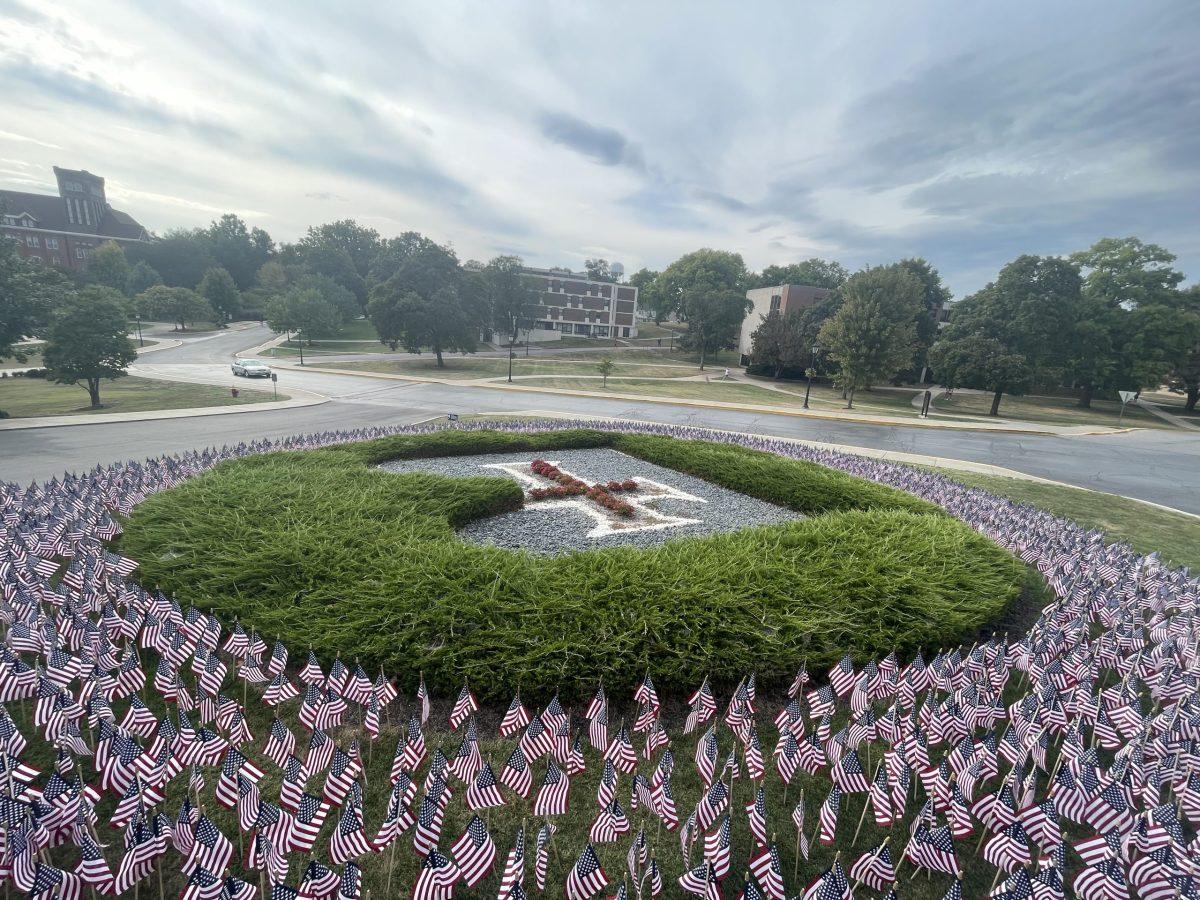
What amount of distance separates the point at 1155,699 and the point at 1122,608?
1675mm

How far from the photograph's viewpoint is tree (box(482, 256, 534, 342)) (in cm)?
6656

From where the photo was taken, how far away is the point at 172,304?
71625 mm

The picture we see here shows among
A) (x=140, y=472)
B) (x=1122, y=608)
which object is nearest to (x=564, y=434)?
(x=140, y=472)

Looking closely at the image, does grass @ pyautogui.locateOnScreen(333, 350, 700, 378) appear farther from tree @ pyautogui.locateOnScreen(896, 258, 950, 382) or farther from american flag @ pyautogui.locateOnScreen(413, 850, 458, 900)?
american flag @ pyautogui.locateOnScreen(413, 850, 458, 900)

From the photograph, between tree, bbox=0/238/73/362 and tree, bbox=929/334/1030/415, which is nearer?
tree, bbox=0/238/73/362

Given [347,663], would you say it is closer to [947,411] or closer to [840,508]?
[840,508]

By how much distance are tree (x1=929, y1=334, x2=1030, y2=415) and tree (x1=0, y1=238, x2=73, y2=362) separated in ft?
178

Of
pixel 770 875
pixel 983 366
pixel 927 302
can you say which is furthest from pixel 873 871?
pixel 927 302

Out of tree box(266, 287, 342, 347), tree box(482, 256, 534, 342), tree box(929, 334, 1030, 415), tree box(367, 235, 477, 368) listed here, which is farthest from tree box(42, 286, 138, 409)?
tree box(929, 334, 1030, 415)

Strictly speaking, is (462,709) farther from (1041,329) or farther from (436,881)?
(1041,329)

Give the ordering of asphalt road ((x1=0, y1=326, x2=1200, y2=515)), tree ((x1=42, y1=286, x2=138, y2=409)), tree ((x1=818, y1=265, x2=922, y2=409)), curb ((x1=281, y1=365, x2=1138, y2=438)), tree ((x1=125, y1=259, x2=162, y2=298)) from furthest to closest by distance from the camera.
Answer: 1. tree ((x1=125, y1=259, x2=162, y2=298))
2. tree ((x1=818, y1=265, x2=922, y2=409))
3. curb ((x1=281, y1=365, x2=1138, y2=438))
4. tree ((x1=42, y1=286, x2=138, y2=409))
5. asphalt road ((x1=0, y1=326, x2=1200, y2=515))

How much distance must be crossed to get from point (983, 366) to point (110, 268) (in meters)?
108

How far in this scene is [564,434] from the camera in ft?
56.9

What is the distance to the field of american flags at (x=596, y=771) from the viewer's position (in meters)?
3.73
